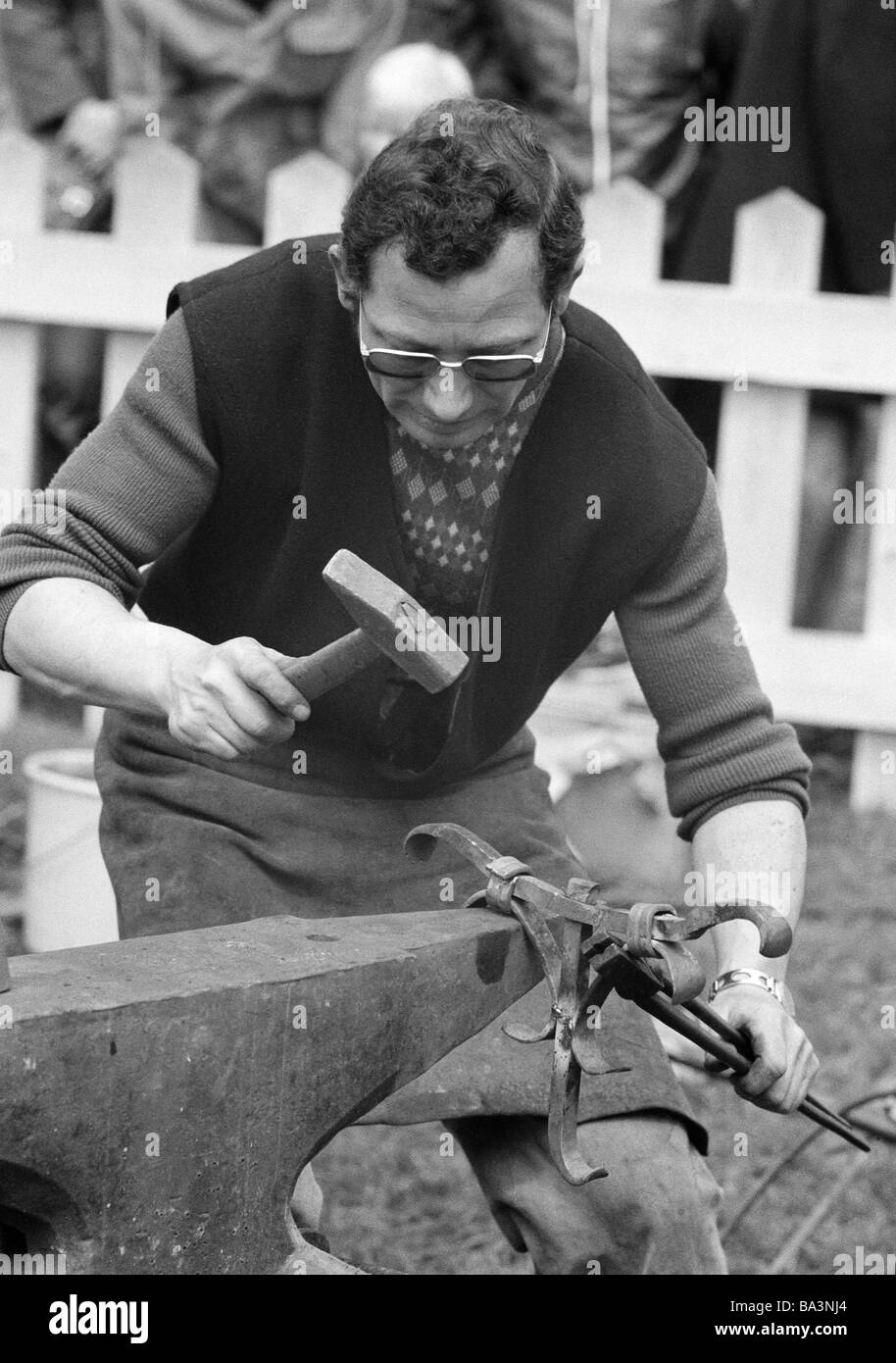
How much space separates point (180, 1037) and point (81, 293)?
143 inches

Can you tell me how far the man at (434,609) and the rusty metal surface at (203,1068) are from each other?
327 mm

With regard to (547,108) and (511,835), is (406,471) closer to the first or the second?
(511,835)

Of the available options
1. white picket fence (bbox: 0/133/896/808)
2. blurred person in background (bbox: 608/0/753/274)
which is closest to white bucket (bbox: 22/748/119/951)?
white picket fence (bbox: 0/133/896/808)

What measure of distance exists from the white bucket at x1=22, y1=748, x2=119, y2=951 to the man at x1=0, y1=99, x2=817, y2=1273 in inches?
48.9

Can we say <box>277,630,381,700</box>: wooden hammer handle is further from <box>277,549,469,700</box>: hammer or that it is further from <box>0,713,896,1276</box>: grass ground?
<box>0,713,896,1276</box>: grass ground

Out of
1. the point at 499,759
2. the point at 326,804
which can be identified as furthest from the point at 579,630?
the point at 326,804

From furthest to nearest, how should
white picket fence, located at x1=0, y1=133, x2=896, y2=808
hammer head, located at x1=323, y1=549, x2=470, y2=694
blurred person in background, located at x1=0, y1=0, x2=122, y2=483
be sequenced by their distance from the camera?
1. blurred person in background, located at x1=0, y1=0, x2=122, y2=483
2. white picket fence, located at x1=0, y1=133, x2=896, y2=808
3. hammer head, located at x1=323, y1=549, x2=470, y2=694

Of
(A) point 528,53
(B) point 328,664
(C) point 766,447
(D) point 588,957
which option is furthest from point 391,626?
(A) point 528,53

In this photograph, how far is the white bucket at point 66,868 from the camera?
367 centimetres

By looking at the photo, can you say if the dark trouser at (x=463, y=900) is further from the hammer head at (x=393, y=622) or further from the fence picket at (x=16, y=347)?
the fence picket at (x=16, y=347)

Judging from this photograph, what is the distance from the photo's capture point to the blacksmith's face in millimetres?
1910

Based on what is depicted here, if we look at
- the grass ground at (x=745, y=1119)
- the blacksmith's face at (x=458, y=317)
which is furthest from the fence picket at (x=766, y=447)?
the blacksmith's face at (x=458, y=317)

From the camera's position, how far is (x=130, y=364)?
15.9 feet

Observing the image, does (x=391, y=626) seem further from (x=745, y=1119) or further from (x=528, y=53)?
(x=528, y=53)
